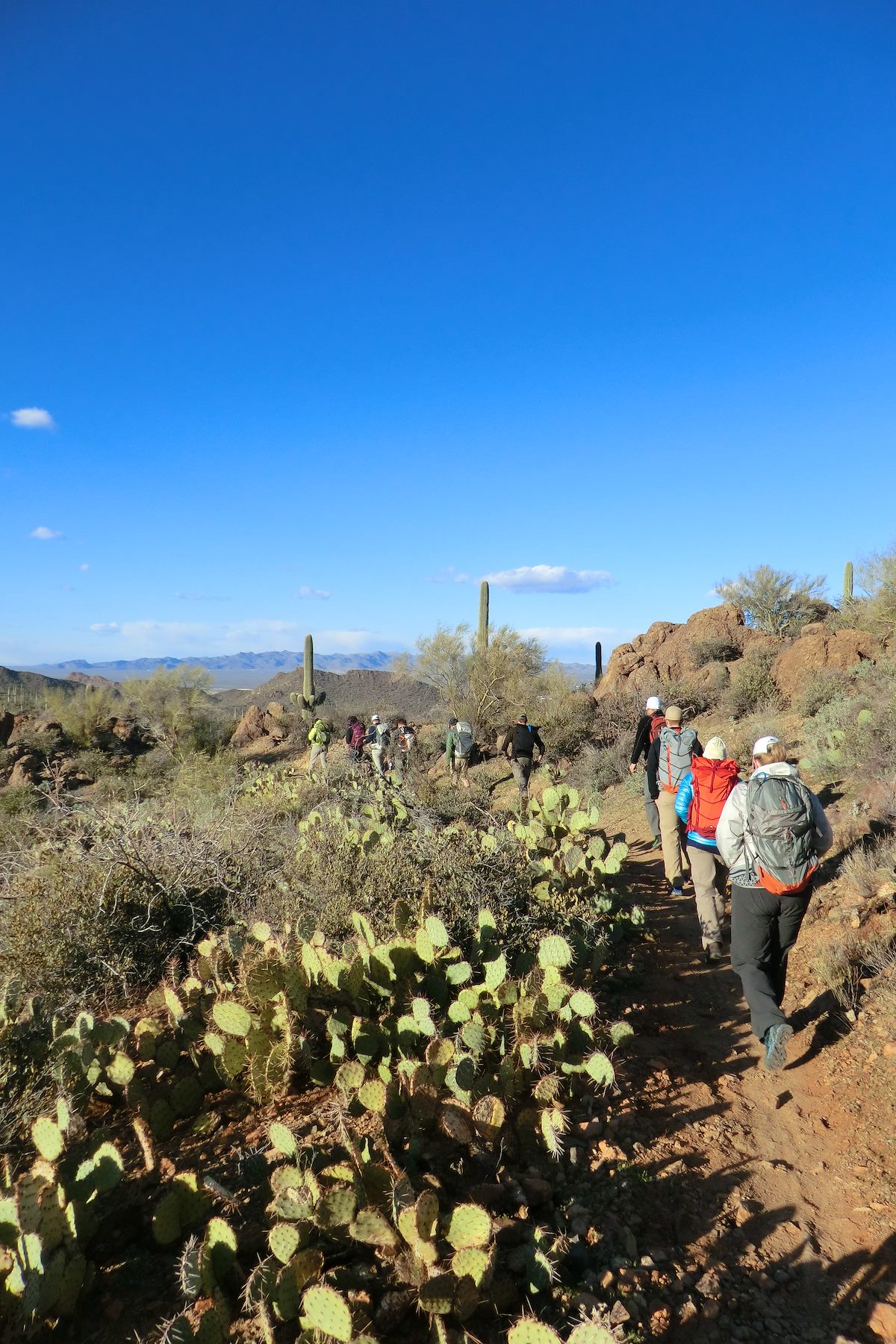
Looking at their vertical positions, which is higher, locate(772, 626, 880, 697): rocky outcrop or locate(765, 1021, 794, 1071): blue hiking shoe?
locate(772, 626, 880, 697): rocky outcrop

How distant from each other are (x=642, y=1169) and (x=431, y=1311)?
52.3 inches

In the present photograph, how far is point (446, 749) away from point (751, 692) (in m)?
6.78

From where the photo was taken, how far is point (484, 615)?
23.1m

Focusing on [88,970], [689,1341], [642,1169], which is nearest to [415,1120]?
[642,1169]

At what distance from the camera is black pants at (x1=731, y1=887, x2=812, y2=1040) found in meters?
4.14

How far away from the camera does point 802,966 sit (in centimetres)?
521

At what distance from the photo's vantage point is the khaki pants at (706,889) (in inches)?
219

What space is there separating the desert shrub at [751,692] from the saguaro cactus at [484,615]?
8376 mm

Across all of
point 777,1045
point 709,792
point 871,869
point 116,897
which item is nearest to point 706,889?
point 709,792

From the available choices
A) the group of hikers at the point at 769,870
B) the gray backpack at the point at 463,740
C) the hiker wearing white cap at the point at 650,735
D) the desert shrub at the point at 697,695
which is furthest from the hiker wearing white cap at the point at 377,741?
the group of hikers at the point at 769,870

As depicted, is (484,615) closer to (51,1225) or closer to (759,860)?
(759,860)

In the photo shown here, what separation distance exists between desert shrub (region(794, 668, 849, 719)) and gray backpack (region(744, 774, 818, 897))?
998 cm

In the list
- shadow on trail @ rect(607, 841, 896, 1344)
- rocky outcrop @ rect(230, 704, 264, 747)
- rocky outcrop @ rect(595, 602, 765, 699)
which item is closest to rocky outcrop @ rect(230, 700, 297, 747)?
rocky outcrop @ rect(230, 704, 264, 747)

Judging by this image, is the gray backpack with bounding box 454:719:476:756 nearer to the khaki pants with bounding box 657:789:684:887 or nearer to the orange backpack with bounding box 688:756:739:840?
the khaki pants with bounding box 657:789:684:887
